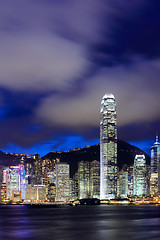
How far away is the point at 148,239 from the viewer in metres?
72.5

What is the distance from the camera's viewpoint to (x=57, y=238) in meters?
72.9

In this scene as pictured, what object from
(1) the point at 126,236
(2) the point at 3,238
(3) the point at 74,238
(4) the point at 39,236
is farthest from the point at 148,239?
(2) the point at 3,238

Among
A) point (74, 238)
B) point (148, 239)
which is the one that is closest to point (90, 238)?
point (74, 238)

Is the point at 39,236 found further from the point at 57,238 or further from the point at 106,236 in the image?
the point at 106,236

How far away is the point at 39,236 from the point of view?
7775 cm

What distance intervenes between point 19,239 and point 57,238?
20.4 feet

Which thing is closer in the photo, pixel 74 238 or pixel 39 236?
pixel 74 238

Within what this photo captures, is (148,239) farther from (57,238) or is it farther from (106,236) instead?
(57,238)

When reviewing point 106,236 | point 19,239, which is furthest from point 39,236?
point 106,236

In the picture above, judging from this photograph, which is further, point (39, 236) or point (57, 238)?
point (39, 236)

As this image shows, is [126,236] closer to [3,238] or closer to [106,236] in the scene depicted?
[106,236]

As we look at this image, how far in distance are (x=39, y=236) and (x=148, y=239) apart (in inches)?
739

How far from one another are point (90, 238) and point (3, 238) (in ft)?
46.6

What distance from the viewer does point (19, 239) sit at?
7325 centimetres
